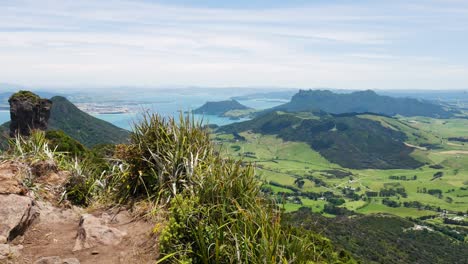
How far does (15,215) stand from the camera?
7508mm

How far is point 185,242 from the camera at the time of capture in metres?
6.28

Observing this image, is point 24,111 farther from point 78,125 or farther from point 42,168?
point 78,125

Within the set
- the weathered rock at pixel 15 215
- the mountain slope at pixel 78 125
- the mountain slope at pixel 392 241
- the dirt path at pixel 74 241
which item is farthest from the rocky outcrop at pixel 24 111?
the mountain slope at pixel 78 125

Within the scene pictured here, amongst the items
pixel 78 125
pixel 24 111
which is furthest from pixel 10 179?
pixel 78 125

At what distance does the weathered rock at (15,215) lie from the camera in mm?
7211

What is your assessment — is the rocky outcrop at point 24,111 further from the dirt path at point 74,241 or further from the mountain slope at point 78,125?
the mountain slope at point 78,125

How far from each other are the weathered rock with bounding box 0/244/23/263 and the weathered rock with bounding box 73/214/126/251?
96 cm

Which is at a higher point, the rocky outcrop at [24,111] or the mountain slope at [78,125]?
the rocky outcrop at [24,111]

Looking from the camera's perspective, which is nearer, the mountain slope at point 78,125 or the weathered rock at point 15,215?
the weathered rock at point 15,215

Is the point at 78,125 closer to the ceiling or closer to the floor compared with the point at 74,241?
closer to the floor

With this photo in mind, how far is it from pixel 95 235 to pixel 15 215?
1.73m

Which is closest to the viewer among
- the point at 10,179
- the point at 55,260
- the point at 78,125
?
the point at 55,260

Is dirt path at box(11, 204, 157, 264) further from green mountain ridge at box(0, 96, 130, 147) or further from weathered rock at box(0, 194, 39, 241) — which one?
green mountain ridge at box(0, 96, 130, 147)

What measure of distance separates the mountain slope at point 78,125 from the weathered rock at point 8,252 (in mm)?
171834
